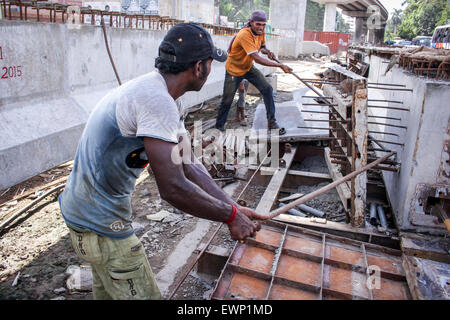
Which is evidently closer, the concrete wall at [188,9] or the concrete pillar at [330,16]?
the concrete wall at [188,9]

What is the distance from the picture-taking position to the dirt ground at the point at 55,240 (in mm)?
2945

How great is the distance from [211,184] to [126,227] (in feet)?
1.93

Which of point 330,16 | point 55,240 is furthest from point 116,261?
point 330,16

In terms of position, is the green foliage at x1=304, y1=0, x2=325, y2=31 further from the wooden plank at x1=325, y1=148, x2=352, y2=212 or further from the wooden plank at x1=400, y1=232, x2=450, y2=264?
the wooden plank at x1=400, y1=232, x2=450, y2=264

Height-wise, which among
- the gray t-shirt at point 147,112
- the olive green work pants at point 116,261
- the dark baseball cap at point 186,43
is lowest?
the olive green work pants at point 116,261

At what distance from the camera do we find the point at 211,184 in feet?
7.69

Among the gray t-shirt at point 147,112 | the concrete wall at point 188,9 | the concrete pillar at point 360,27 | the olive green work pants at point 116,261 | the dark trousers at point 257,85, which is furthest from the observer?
the concrete pillar at point 360,27

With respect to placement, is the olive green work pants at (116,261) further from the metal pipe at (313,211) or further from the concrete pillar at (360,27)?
the concrete pillar at (360,27)

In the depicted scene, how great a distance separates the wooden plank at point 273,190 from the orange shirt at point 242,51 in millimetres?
1827

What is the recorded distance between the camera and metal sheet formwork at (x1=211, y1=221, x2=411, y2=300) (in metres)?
2.70

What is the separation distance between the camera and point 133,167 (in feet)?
6.53

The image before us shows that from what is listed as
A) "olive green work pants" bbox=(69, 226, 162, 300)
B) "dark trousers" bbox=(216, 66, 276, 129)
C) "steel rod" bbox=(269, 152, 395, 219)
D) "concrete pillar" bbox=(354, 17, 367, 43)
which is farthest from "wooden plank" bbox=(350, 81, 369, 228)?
"concrete pillar" bbox=(354, 17, 367, 43)

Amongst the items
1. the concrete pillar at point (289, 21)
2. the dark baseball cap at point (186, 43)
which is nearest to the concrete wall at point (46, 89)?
the dark baseball cap at point (186, 43)

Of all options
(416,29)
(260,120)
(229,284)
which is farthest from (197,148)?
(416,29)
